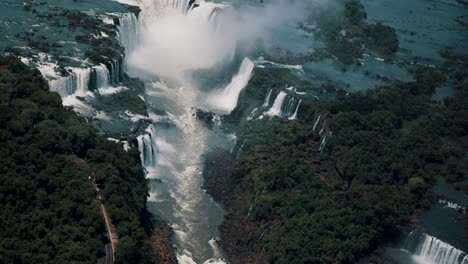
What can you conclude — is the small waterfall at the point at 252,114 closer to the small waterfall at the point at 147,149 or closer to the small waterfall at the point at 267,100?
the small waterfall at the point at 267,100

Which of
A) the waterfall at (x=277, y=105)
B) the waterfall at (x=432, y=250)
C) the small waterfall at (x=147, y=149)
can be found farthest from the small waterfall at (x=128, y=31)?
the waterfall at (x=432, y=250)

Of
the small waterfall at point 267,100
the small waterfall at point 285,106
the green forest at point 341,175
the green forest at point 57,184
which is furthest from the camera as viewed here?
the small waterfall at point 267,100

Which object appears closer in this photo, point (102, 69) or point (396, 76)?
point (102, 69)

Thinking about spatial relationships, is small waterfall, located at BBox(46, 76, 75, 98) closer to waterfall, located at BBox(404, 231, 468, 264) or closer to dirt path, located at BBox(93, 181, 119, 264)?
dirt path, located at BBox(93, 181, 119, 264)

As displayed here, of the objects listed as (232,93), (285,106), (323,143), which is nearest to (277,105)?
(285,106)

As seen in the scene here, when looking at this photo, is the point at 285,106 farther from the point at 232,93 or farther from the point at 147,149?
the point at 147,149

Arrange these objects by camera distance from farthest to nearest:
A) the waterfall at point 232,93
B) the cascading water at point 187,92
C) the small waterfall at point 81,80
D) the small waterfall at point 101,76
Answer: the waterfall at point 232,93
the small waterfall at point 101,76
the small waterfall at point 81,80
the cascading water at point 187,92

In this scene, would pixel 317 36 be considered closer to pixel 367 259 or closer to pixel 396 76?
pixel 396 76

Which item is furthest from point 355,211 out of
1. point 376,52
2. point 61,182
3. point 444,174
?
point 376,52
